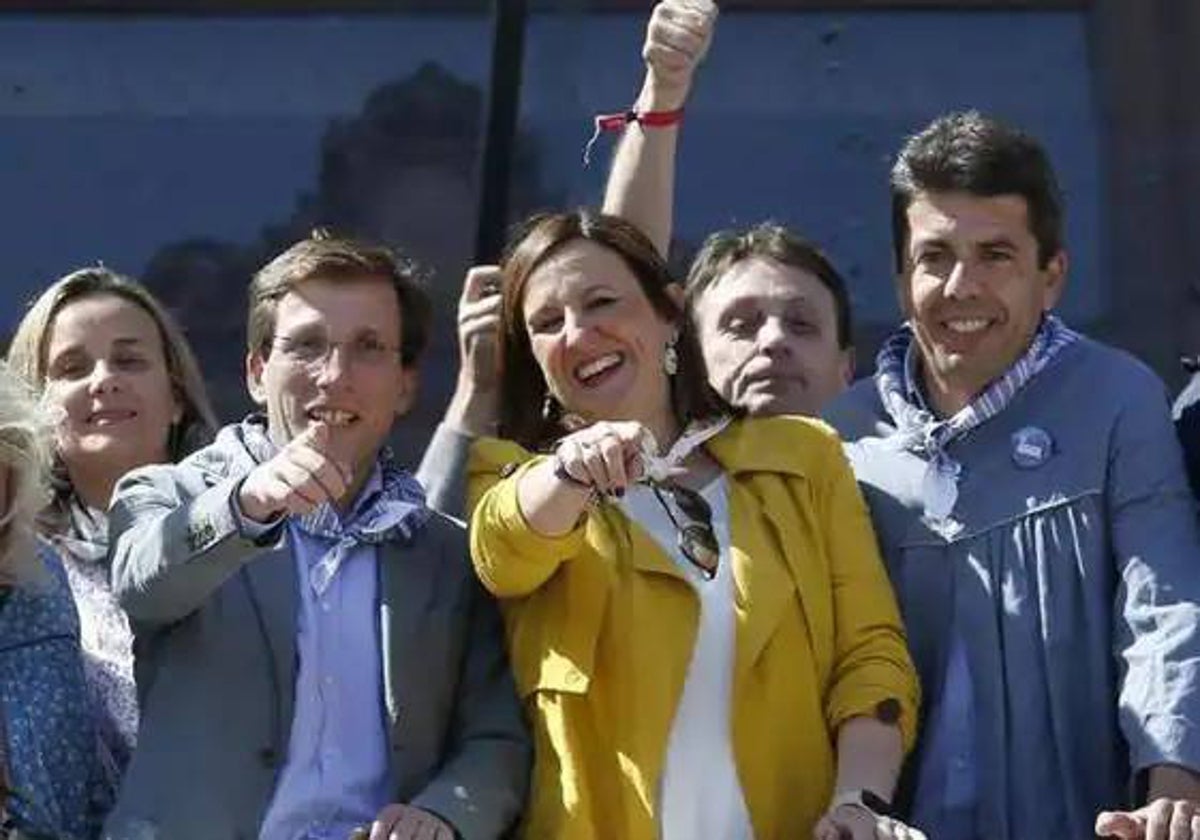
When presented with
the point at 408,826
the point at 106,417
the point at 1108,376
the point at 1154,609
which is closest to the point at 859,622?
the point at 1154,609

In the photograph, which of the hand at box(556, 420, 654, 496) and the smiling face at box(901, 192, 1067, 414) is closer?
the hand at box(556, 420, 654, 496)

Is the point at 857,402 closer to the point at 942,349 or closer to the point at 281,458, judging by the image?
the point at 942,349

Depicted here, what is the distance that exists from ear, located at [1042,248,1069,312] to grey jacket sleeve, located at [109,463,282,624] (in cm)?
95

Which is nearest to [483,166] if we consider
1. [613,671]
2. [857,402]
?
[857,402]

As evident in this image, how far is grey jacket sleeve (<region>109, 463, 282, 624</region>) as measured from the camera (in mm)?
3355

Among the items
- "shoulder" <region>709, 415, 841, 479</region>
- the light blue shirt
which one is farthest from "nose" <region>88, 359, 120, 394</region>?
"shoulder" <region>709, 415, 841, 479</region>

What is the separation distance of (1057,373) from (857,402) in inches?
11.1

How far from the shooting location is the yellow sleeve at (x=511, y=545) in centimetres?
339

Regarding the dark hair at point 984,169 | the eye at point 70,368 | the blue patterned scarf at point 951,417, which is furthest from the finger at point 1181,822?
the eye at point 70,368

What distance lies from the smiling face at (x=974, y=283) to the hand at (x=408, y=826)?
0.79 metres

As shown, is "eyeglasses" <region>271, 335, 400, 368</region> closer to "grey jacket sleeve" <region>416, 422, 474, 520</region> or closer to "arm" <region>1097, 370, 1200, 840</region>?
"grey jacket sleeve" <region>416, 422, 474, 520</region>

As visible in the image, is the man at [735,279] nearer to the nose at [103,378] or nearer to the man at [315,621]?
the man at [315,621]

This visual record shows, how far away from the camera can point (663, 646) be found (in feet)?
11.3

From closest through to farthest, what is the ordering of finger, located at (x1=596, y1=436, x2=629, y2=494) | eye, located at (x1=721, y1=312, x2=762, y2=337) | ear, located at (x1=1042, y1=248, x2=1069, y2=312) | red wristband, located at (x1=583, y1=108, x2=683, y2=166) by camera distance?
finger, located at (x1=596, y1=436, x2=629, y2=494)
ear, located at (x1=1042, y1=248, x2=1069, y2=312)
red wristband, located at (x1=583, y1=108, x2=683, y2=166)
eye, located at (x1=721, y1=312, x2=762, y2=337)
